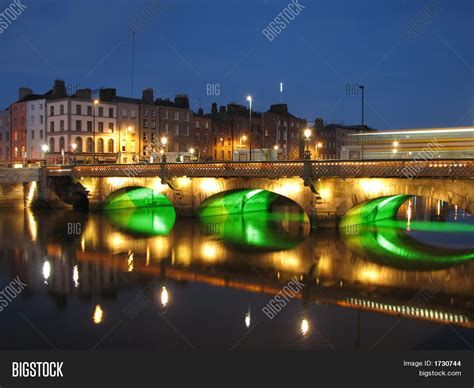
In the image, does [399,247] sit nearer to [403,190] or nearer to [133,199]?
[403,190]

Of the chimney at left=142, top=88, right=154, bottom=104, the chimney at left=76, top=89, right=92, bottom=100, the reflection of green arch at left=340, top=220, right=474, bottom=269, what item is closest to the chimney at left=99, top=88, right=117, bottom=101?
the chimney at left=76, top=89, right=92, bottom=100

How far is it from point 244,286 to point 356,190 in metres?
14.4

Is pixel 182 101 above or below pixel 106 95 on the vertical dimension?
above

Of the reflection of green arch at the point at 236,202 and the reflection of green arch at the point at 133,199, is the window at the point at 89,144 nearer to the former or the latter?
the reflection of green arch at the point at 133,199

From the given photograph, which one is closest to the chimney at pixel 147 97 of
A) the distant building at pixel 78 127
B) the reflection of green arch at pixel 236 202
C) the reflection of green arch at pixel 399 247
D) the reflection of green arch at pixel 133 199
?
the distant building at pixel 78 127

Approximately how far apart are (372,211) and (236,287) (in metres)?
23.2

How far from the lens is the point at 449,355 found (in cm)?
1437

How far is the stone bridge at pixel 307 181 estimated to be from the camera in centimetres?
3016

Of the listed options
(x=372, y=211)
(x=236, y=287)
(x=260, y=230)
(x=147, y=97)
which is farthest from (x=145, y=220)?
(x=147, y=97)

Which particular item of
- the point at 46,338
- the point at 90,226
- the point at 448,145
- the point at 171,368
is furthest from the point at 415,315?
the point at 90,226

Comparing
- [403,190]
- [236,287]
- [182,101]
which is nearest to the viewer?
[236,287]

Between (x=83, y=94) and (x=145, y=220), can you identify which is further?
(x=83, y=94)

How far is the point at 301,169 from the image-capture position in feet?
117

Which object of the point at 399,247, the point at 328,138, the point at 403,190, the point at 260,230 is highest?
the point at 328,138
